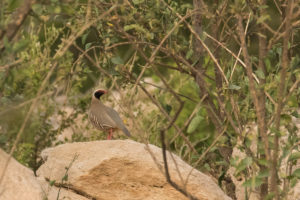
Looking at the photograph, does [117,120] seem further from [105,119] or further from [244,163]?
[244,163]

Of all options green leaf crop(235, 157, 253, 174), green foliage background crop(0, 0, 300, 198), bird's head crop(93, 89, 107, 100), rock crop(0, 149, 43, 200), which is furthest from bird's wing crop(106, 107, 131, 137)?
green leaf crop(235, 157, 253, 174)

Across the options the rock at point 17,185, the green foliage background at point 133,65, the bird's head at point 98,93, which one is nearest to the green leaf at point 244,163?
the green foliage background at point 133,65

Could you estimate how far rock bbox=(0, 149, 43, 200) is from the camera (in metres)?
Result: 4.04

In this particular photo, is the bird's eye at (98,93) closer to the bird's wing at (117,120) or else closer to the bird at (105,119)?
the bird at (105,119)

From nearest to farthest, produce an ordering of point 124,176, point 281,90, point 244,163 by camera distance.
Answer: point 281,90
point 244,163
point 124,176

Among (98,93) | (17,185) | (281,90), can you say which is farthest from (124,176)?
(98,93)

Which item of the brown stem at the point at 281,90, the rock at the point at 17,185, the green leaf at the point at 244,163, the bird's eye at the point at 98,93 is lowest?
the bird's eye at the point at 98,93

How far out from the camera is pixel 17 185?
13.4 feet

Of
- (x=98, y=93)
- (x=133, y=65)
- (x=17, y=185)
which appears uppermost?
(x=17, y=185)

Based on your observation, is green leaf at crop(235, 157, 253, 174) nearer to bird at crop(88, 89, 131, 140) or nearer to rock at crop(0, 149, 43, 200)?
rock at crop(0, 149, 43, 200)

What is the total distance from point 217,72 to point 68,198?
171 cm

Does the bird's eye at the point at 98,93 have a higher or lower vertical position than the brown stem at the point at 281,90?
lower

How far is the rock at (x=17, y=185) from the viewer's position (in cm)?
404

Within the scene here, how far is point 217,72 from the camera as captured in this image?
5430 mm
